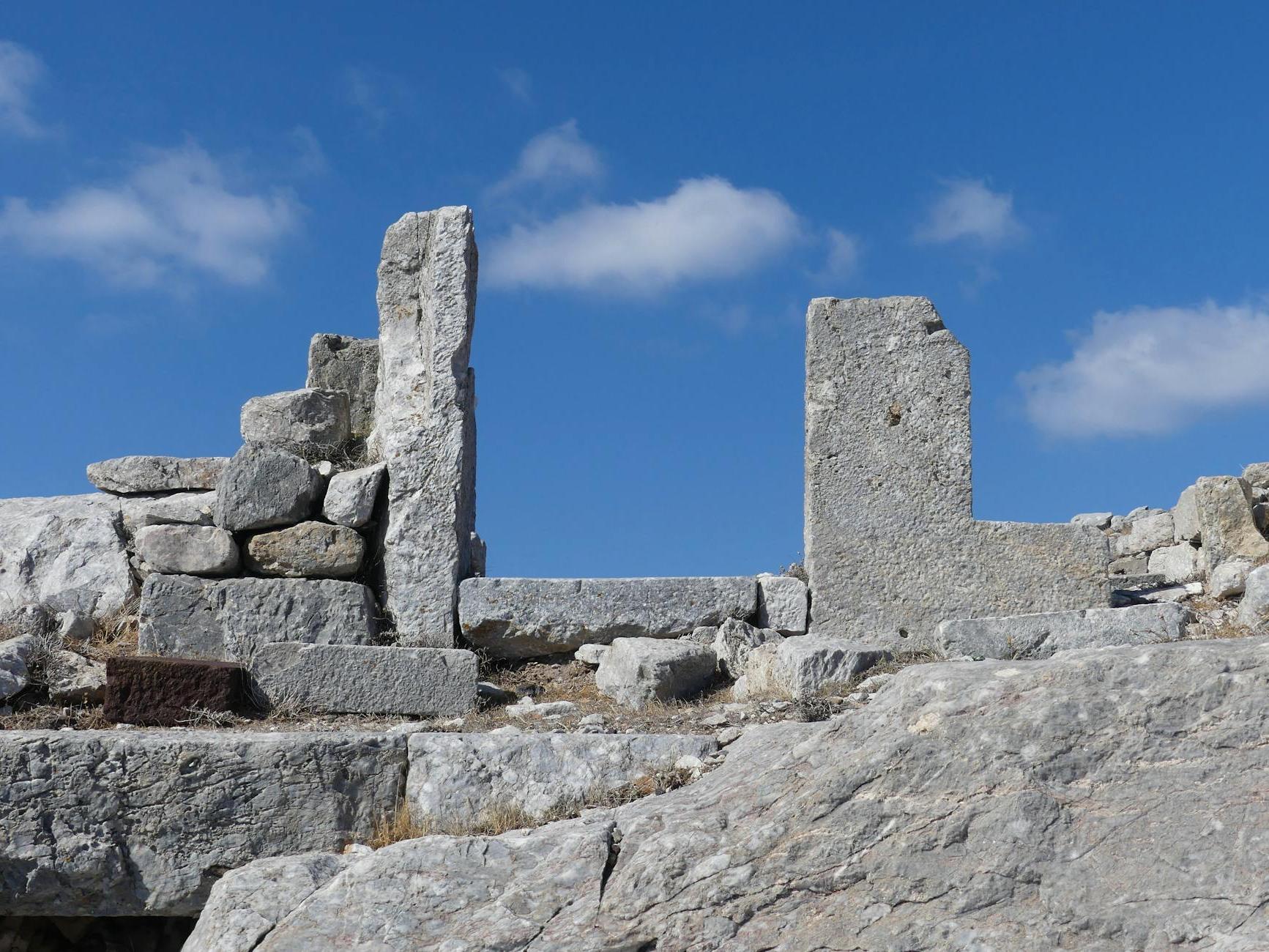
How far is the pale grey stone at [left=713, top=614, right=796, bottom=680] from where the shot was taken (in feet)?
23.8

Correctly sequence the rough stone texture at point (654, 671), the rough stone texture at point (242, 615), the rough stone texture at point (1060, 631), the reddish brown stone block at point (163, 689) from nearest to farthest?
the reddish brown stone block at point (163, 689) → the rough stone texture at point (654, 671) → the rough stone texture at point (1060, 631) → the rough stone texture at point (242, 615)

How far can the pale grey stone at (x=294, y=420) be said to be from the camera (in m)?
8.27

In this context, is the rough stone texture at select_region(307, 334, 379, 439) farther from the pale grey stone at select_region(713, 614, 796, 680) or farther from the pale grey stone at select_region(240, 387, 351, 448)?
the pale grey stone at select_region(713, 614, 796, 680)

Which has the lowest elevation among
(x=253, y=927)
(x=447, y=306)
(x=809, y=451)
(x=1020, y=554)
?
(x=253, y=927)

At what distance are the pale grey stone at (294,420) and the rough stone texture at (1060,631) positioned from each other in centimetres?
408

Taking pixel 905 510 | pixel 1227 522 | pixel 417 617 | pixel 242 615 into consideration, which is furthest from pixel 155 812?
pixel 1227 522

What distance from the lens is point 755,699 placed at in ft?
21.6

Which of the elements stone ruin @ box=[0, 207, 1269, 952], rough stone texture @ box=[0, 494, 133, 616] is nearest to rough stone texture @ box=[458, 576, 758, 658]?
stone ruin @ box=[0, 207, 1269, 952]

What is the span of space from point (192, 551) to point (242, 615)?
0.52m

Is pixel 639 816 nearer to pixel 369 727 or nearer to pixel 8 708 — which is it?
pixel 369 727

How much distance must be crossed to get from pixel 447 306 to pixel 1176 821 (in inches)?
211

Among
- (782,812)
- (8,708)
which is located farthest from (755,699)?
(8,708)

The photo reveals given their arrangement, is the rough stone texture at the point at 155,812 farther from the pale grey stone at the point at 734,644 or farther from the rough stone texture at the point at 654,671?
the pale grey stone at the point at 734,644

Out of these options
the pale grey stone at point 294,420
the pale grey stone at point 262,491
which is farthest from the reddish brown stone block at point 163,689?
the pale grey stone at point 294,420
